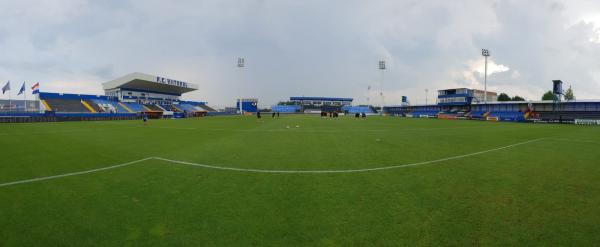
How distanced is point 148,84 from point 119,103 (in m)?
8.31

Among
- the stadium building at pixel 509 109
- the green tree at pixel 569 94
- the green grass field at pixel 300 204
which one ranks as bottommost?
the green grass field at pixel 300 204

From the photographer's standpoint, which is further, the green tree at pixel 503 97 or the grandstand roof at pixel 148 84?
the green tree at pixel 503 97

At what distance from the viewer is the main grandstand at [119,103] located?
146 feet

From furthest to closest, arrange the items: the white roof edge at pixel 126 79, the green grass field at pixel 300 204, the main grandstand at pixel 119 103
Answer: the white roof edge at pixel 126 79, the main grandstand at pixel 119 103, the green grass field at pixel 300 204

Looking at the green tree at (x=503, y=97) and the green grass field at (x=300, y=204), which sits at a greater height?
the green tree at (x=503, y=97)

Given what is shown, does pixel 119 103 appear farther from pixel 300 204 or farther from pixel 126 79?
pixel 300 204

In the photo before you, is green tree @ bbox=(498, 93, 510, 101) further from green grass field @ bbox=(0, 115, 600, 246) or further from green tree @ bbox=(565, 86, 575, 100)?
green grass field @ bbox=(0, 115, 600, 246)

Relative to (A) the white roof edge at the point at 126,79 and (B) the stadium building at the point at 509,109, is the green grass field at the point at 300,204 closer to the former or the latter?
(B) the stadium building at the point at 509,109

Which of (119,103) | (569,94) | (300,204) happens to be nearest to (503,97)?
(569,94)

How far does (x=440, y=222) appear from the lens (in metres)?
3.64

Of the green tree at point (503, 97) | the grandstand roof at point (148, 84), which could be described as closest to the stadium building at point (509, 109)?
the green tree at point (503, 97)

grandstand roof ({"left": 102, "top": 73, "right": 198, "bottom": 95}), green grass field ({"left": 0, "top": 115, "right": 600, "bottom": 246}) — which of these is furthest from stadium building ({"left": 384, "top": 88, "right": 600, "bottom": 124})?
grandstand roof ({"left": 102, "top": 73, "right": 198, "bottom": 95})

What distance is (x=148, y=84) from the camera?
67.2 metres

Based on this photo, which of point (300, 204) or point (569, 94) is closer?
point (300, 204)
